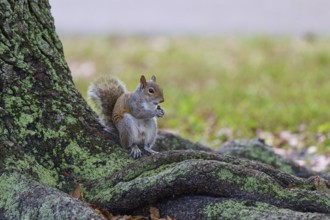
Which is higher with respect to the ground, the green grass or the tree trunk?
the green grass

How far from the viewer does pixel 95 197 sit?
339 cm

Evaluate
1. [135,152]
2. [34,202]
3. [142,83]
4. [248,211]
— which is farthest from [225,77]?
[34,202]

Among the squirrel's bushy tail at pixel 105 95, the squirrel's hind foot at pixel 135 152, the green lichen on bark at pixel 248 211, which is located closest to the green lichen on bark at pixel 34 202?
the green lichen on bark at pixel 248 211

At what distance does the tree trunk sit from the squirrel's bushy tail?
48cm

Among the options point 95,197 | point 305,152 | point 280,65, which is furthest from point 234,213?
point 280,65

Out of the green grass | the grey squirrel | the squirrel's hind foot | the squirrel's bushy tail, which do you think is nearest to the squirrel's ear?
the grey squirrel

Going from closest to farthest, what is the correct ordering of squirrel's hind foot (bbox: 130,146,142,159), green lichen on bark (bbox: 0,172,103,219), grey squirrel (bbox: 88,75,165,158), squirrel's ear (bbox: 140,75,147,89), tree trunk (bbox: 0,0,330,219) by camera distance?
1. green lichen on bark (bbox: 0,172,103,219)
2. tree trunk (bbox: 0,0,330,219)
3. squirrel's hind foot (bbox: 130,146,142,159)
4. grey squirrel (bbox: 88,75,165,158)
5. squirrel's ear (bbox: 140,75,147,89)

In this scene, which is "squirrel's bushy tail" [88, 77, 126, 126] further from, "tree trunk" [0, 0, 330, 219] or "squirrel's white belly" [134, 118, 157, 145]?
"tree trunk" [0, 0, 330, 219]

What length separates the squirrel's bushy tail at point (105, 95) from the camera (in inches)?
175

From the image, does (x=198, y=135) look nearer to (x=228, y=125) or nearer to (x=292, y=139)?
(x=228, y=125)

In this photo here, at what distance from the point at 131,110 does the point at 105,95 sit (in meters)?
0.28

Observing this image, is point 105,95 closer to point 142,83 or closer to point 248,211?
point 142,83

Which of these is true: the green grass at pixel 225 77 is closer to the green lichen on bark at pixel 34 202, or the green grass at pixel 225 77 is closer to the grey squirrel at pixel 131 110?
the grey squirrel at pixel 131 110

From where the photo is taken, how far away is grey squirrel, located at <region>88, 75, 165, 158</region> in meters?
4.14
